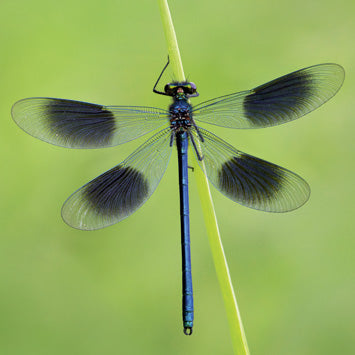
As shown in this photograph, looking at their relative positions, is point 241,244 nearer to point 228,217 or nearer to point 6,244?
point 228,217

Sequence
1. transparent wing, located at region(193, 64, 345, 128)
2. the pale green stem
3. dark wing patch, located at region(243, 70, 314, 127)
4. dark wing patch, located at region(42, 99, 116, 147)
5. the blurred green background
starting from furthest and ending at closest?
1. the blurred green background
2. dark wing patch, located at region(42, 99, 116, 147)
3. dark wing patch, located at region(243, 70, 314, 127)
4. transparent wing, located at region(193, 64, 345, 128)
5. the pale green stem

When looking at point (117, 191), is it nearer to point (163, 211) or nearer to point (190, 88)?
point (190, 88)

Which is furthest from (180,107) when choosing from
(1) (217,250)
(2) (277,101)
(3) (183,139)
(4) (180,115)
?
(1) (217,250)

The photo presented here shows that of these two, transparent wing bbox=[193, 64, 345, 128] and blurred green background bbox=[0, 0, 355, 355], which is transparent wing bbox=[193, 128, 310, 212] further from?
blurred green background bbox=[0, 0, 355, 355]

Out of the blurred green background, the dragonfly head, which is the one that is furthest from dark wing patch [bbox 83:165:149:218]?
the blurred green background

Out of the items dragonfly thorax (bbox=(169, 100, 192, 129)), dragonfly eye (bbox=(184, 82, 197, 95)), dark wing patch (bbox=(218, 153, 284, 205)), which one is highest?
dragonfly eye (bbox=(184, 82, 197, 95))

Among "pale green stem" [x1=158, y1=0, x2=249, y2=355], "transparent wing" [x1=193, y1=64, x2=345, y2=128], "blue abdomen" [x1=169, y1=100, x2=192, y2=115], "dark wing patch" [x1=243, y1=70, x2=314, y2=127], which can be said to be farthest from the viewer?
"blue abdomen" [x1=169, y1=100, x2=192, y2=115]

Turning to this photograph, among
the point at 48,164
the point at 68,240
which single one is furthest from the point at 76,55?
the point at 68,240
